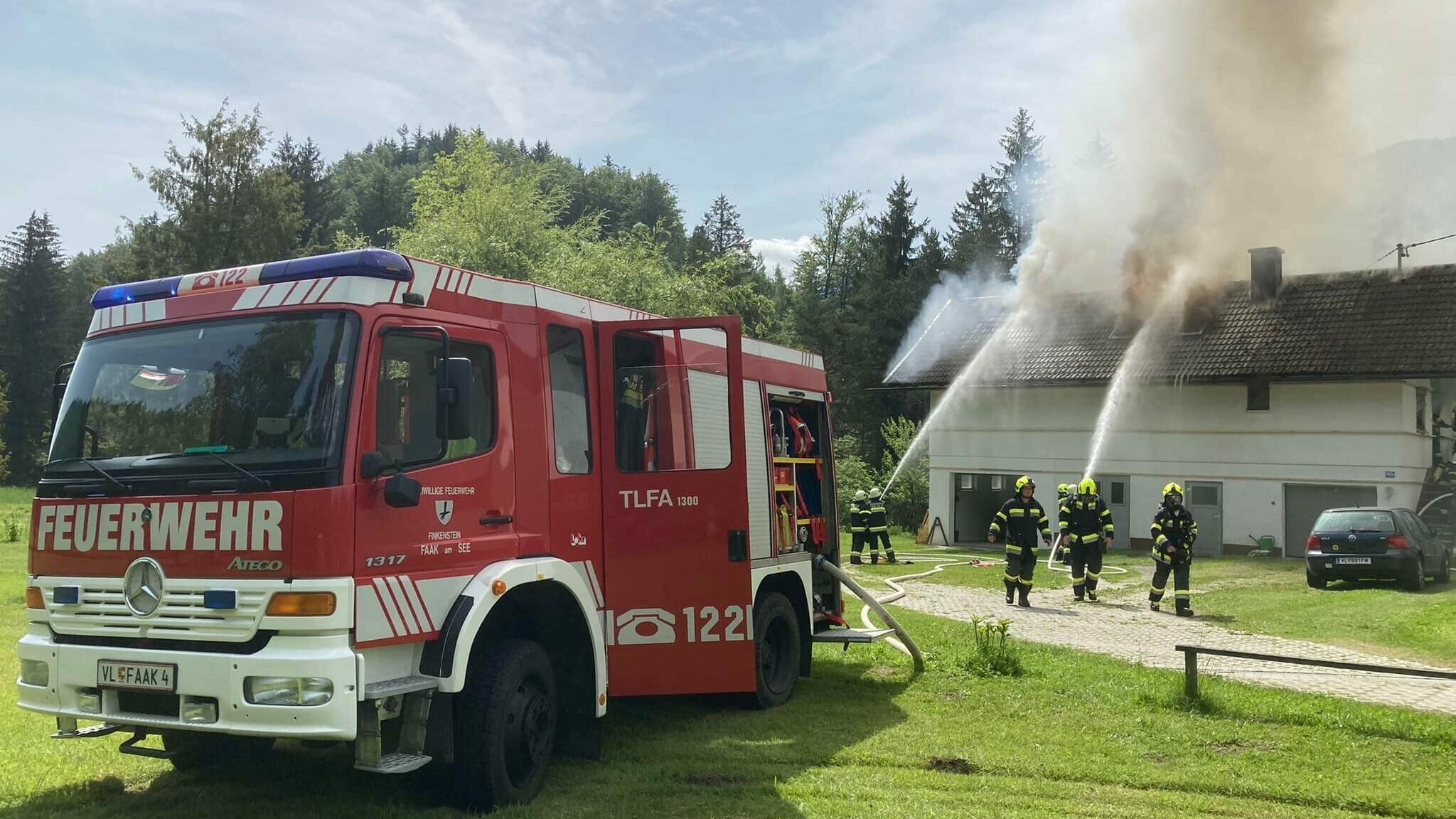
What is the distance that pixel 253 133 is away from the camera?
113ft

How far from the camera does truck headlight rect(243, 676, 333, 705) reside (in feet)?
A: 15.8

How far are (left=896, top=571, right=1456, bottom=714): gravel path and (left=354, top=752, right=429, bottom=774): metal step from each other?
724cm

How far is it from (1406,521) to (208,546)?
18.9m

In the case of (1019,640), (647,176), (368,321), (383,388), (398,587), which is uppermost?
(647,176)

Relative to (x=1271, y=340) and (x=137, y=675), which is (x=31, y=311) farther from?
(x=137, y=675)

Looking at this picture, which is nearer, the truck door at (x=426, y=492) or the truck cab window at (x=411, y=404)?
the truck door at (x=426, y=492)

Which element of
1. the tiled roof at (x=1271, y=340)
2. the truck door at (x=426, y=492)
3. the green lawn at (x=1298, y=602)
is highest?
the tiled roof at (x=1271, y=340)

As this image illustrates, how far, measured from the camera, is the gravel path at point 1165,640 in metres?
9.73

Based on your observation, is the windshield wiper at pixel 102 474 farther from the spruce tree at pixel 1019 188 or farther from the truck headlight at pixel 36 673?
the spruce tree at pixel 1019 188

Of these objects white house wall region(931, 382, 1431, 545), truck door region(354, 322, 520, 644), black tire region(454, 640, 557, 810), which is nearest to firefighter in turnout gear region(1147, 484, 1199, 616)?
black tire region(454, 640, 557, 810)

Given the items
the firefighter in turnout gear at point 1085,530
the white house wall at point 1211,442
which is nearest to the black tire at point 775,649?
the firefighter in turnout gear at point 1085,530

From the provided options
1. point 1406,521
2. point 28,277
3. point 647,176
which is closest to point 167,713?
point 1406,521

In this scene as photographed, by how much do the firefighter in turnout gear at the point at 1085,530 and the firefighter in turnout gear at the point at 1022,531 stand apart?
0.54 metres

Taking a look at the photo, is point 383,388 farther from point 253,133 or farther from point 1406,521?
point 253,133
